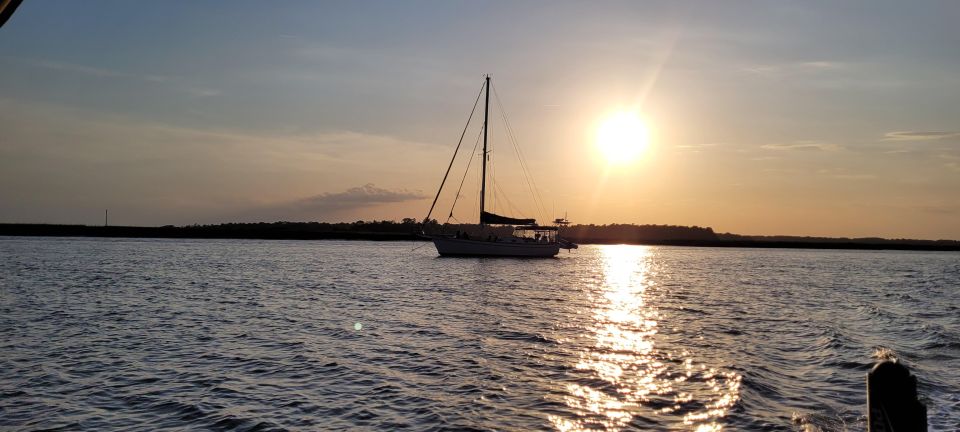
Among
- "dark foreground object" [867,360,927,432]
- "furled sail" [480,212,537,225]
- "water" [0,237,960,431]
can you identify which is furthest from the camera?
"furled sail" [480,212,537,225]

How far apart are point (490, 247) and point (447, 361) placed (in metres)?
66.1

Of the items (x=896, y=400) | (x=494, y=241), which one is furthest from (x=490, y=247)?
(x=896, y=400)

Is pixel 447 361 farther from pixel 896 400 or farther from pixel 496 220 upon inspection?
pixel 496 220

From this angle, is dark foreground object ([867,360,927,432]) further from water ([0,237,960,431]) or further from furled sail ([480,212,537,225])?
furled sail ([480,212,537,225])

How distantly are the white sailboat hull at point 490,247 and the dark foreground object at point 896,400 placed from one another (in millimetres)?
76277

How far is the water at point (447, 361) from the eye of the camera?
41.2 ft

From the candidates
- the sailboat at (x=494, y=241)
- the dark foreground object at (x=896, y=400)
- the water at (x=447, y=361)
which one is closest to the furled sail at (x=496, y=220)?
A: the sailboat at (x=494, y=241)

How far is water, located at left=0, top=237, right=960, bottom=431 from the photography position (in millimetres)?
12544

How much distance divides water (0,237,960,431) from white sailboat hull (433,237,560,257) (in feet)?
146

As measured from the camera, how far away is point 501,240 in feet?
276

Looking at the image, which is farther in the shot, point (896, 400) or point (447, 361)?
point (447, 361)

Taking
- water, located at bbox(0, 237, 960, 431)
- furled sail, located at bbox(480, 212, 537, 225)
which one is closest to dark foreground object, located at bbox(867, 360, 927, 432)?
water, located at bbox(0, 237, 960, 431)

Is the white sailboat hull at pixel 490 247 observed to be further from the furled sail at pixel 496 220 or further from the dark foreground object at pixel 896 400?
the dark foreground object at pixel 896 400

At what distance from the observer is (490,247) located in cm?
8388
